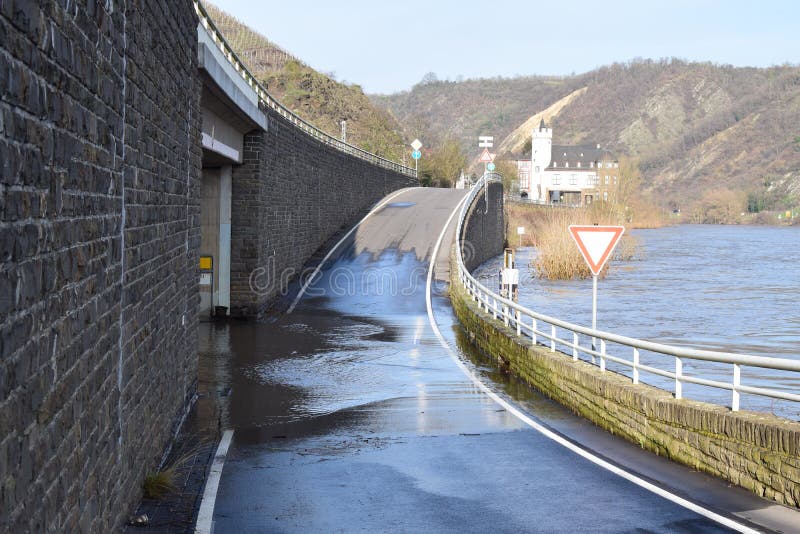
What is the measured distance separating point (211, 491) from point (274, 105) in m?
24.6

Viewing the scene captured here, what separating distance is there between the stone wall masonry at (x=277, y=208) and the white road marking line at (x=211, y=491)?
50.7 feet

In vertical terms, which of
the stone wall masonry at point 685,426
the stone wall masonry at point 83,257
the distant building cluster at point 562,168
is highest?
the distant building cluster at point 562,168

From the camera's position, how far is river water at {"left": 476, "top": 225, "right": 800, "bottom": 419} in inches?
1027

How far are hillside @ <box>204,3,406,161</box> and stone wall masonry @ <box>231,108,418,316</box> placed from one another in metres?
65.1

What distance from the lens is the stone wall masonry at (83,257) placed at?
432cm

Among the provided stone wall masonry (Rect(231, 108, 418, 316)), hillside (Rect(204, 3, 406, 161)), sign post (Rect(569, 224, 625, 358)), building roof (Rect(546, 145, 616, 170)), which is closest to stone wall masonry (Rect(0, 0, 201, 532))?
sign post (Rect(569, 224, 625, 358))

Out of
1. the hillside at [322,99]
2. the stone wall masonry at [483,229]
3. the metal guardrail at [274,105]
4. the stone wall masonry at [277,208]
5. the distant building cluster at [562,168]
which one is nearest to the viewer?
the metal guardrail at [274,105]

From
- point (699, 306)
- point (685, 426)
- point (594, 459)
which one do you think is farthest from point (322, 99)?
point (685, 426)

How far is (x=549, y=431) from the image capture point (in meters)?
13.4

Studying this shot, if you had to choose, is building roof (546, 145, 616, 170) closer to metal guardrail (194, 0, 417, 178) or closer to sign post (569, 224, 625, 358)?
metal guardrail (194, 0, 417, 178)

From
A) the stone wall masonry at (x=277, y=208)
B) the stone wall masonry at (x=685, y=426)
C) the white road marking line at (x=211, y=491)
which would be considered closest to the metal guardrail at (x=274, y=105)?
the stone wall masonry at (x=277, y=208)

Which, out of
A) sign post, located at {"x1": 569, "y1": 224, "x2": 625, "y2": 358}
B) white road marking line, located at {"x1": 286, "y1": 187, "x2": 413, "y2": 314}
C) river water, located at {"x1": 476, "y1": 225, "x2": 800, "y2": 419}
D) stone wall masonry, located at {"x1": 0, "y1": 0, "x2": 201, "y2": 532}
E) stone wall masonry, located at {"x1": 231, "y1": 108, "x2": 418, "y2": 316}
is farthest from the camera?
white road marking line, located at {"x1": 286, "y1": 187, "x2": 413, "y2": 314}

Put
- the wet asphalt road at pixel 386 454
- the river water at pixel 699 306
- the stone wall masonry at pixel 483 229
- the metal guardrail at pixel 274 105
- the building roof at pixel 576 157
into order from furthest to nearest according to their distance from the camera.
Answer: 1. the building roof at pixel 576 157
2. the stone wall masonry at pixel 483 229
3. the river water at pixel 699 306
4. the metal guardrail at pixel 274 105
5. the wet asphalt road at pixel 386 454

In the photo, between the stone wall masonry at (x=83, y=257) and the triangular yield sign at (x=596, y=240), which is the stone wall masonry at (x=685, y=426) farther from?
the stone wall masonry at (x=83, y=257)
